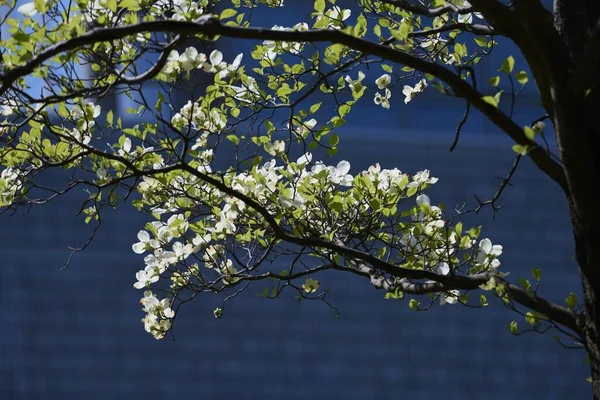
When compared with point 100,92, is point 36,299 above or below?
above

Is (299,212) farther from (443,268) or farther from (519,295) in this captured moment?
(519,295)

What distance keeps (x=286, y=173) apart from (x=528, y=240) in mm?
7603

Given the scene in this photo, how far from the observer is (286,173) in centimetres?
291

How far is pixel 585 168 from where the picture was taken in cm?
212

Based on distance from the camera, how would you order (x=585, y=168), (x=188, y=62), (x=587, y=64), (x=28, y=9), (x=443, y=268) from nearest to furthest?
(x=587, y=64)
(x=585, y=168)
(x=28, y=9)
(x=188, y=62)
(x=443, y=268)

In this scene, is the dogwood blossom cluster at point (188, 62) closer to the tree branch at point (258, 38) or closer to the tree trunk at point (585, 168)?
the tree branch at point (258, 38)

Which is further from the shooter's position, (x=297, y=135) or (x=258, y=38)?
(x=297, y=135)

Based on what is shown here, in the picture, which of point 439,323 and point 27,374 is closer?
point 27,374

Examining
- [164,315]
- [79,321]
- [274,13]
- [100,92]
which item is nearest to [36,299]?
[79,321]

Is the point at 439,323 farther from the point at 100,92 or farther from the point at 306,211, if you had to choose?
the point at 100,92

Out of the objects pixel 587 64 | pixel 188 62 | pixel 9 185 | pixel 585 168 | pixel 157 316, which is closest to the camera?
pixel 587 64

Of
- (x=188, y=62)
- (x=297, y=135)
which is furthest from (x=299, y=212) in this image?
(x=188, y=62)

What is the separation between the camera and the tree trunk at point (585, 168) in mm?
2100

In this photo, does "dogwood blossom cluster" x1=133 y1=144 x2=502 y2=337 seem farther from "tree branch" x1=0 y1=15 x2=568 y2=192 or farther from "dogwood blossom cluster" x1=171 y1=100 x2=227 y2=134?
"tree branch" x1=0 y1=15 x2=568 y2=192
